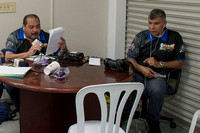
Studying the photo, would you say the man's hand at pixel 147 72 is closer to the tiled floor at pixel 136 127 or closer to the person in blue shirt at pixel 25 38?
the tiled floor at pixel 136 127

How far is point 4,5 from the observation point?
3.71 m

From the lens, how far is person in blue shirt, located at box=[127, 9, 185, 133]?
3.17 meters

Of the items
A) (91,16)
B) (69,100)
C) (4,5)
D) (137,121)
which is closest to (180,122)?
(137,121)

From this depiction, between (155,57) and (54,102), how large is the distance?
1.36 meters

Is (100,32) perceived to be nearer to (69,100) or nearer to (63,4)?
(63,4)

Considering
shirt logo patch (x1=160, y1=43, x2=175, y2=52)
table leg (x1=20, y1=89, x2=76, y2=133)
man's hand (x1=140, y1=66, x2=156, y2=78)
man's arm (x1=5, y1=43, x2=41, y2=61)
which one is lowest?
table leg (x1=20, y1=89, x2=76, y2=133)

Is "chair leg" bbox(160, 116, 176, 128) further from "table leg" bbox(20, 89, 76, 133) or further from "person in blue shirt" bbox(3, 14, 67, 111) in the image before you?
"person in blue shirt" bbox(3, 14, 67, 111)

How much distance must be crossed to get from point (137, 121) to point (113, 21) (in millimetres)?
1571

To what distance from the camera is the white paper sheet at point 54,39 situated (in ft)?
10.1

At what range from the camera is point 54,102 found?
273 centimetres

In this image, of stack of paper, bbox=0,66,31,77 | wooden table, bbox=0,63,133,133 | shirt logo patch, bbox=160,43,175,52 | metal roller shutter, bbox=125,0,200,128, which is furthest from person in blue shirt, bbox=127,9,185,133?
stack of paper, bbox=0,66,31,77

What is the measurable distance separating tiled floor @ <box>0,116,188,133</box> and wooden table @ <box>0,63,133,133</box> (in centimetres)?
58

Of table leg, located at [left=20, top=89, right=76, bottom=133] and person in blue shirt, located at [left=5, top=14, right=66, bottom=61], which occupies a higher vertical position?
person in blue shirt, located at [left=5, top=14, right=66, bottom=61]

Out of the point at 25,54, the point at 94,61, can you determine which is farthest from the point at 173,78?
the point at 25,54
